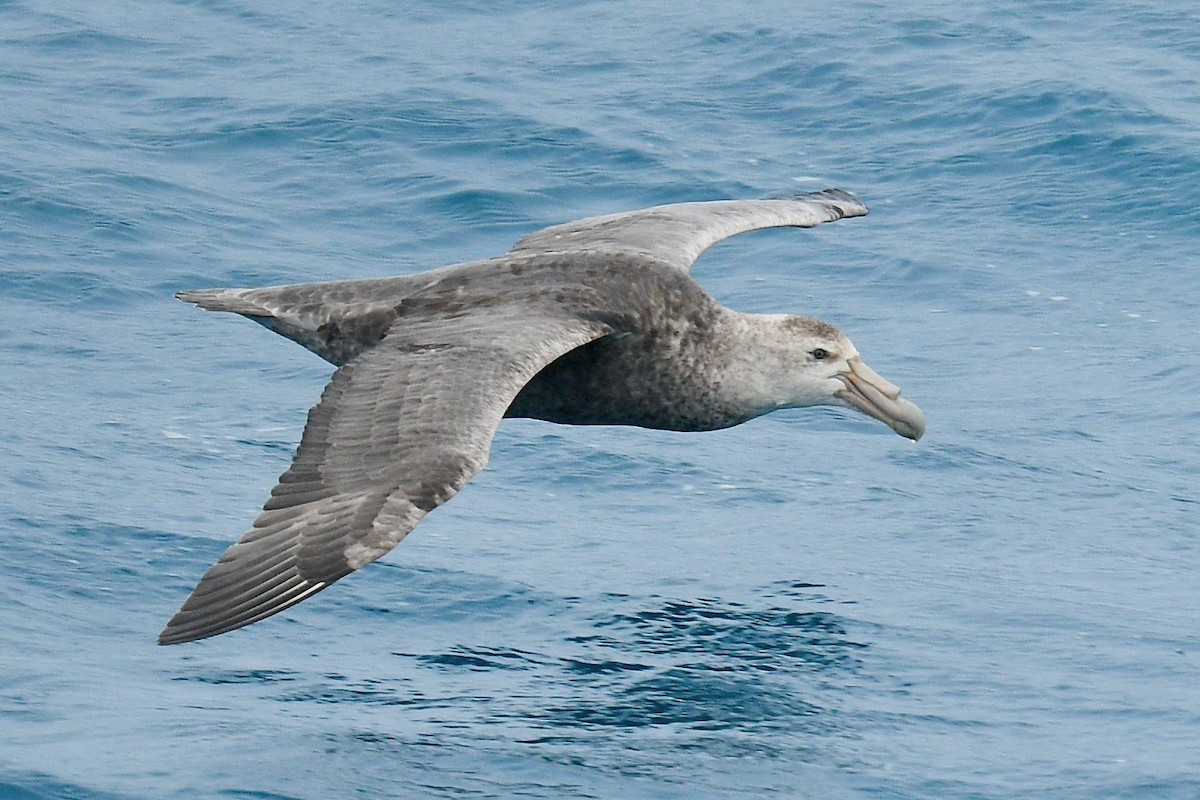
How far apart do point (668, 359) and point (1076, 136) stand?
380 inches

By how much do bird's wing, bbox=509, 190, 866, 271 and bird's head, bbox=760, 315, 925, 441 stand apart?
80 centimetres

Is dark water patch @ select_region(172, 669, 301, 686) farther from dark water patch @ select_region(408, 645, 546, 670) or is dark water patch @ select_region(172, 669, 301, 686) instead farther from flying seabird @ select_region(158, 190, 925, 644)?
flying seabird @ select_region(158, 190, 925, 644)

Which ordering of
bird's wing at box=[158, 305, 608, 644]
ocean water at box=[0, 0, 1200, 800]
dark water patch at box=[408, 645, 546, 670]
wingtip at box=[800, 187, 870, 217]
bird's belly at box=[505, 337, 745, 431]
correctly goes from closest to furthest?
bird's wing at box=[158, 305, 608, 644], ocean water at box=[0, 0, 1200, 800], bird's belly at box=[505, 337, 745, 431], dark water patch at box=[408, 645, 546, 670], wingtip at box=[800, 187, 870, 217]

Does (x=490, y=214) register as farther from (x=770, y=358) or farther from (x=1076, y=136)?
(x=770, y=358)

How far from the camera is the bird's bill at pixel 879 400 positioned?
11695 mm

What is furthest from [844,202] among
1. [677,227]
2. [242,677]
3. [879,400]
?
[242,677]

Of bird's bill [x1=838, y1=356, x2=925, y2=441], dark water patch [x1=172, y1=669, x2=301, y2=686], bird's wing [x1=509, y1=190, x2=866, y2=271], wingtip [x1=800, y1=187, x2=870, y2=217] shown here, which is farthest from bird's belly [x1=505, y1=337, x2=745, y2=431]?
wingtip [x1=800, y1=187, x2=870, y2=217]

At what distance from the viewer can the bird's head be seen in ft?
38.4

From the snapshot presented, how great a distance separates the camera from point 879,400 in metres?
11.7

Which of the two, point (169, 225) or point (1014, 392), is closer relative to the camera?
point (1014, 392)

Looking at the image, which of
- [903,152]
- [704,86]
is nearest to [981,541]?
[903,152]

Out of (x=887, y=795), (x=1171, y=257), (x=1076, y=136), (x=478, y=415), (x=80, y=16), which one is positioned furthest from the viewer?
(x=80, y=16)

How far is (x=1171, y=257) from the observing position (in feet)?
60.5

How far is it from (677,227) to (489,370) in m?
3.12
